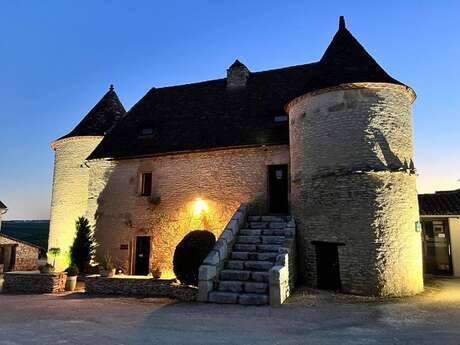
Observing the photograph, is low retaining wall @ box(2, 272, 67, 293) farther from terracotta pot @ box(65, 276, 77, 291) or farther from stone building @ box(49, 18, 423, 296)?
stone building @ box(49, 18, 423, 296)

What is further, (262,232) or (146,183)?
(146,183)

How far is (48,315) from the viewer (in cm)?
784

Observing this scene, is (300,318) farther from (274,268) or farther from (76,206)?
(76,206)

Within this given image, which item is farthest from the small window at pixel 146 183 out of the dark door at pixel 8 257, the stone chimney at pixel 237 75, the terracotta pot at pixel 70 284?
the dark door at pixel 8 257

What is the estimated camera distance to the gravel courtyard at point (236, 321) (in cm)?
580

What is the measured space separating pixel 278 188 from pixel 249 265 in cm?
438

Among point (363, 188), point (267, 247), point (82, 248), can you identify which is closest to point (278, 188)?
point (267, 247)

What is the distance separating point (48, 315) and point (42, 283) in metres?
4.78

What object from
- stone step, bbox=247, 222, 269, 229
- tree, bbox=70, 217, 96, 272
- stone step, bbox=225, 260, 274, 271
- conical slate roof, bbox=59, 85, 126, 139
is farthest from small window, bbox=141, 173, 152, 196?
stone step, bbox=225, 260, 274, 271

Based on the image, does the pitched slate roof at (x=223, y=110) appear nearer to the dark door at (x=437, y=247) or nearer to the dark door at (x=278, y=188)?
the dark door at (x=278, y=188)

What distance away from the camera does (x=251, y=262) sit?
984 centimetres

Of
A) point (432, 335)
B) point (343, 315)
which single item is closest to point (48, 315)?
point (343, 315)

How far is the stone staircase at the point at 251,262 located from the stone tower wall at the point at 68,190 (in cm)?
955

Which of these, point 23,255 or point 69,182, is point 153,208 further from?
point 23,255
